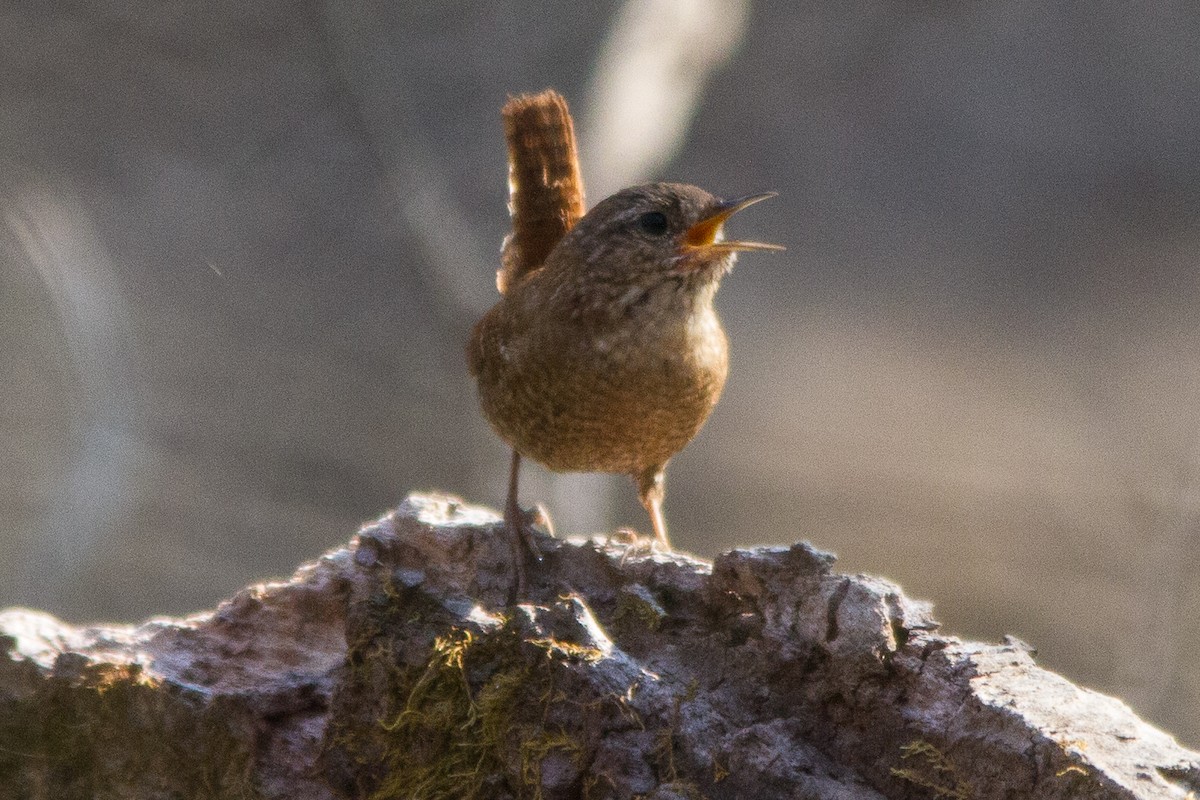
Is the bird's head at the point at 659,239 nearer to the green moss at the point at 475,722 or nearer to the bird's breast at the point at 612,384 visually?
the bird's breast at the point at 612,384

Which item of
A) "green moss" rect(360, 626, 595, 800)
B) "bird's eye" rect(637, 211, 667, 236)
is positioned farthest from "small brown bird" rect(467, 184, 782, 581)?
"green moss" rect(360, 626, 595, 800)

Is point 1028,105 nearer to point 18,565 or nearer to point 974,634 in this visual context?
point 974,634

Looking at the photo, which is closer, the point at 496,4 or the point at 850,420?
the point at 496,4

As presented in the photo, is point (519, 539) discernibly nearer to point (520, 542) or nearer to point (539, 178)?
point (520, 542)

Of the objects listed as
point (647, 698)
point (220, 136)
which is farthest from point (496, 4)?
point (647, 698)

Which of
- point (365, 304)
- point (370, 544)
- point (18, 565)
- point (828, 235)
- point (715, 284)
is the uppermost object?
point (828, 235)

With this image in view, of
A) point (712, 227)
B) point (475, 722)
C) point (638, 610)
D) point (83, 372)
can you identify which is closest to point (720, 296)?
point (83, 372)

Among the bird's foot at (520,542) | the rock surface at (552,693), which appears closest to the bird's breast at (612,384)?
the bird's foot at (520,542)

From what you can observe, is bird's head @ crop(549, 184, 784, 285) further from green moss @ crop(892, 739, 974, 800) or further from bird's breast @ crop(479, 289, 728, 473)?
green moss @ crop(892, 739, 974, 800)
